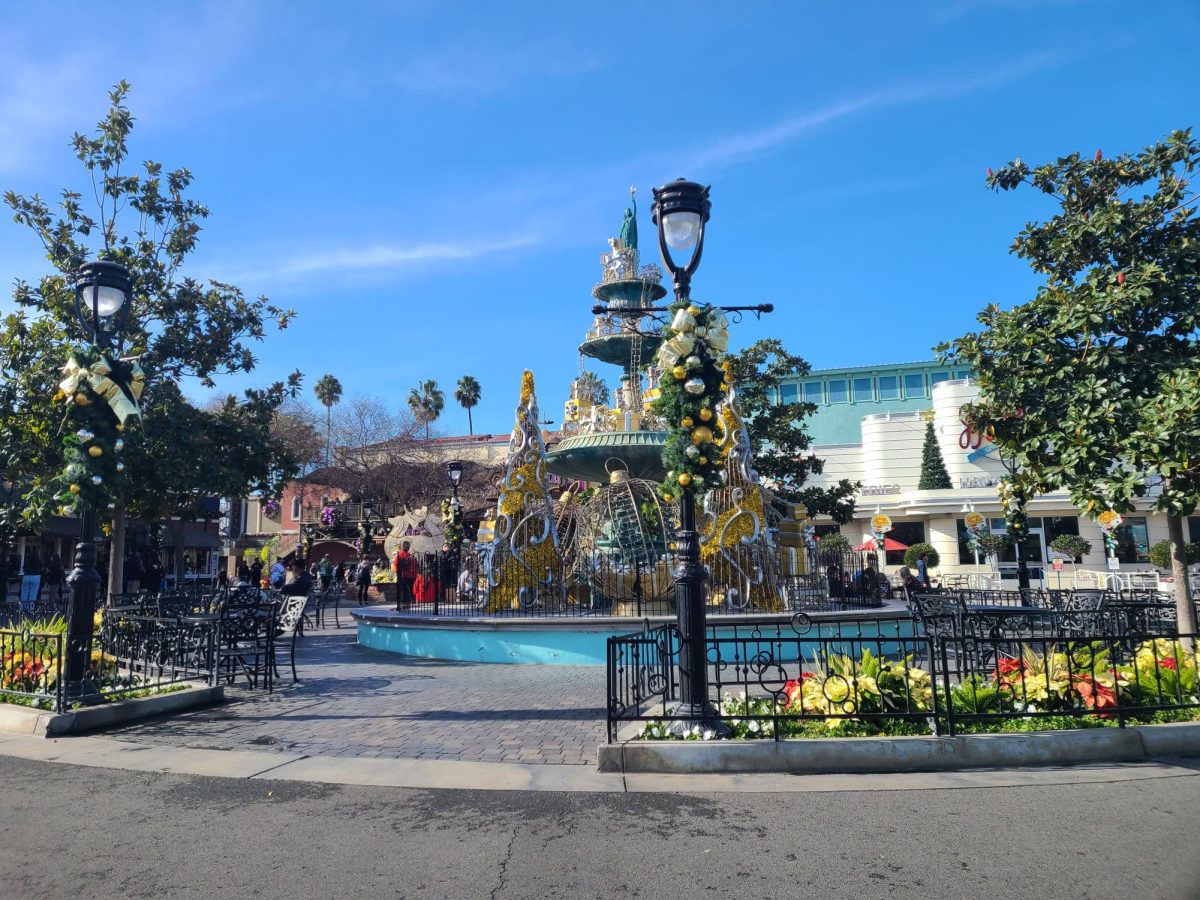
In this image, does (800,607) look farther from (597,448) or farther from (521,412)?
(521,412)

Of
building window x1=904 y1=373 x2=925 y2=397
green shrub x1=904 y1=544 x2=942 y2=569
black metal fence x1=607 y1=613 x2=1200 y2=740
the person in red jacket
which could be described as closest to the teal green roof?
building window x1=904 y1=373 x2=925 y2=397

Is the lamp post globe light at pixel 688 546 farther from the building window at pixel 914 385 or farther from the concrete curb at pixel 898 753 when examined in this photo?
the building window at pixel 914 385

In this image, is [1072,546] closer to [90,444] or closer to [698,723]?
[698,723]

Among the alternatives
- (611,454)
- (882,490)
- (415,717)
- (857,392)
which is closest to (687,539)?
(415,717)

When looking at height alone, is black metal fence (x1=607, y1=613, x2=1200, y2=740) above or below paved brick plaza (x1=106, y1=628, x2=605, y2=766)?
above

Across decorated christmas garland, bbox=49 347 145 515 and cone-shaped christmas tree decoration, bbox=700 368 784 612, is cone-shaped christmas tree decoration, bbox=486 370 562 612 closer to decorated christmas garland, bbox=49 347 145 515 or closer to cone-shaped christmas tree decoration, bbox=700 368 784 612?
cone-shaped christmas tree decoration, bbox=700 368 784 612

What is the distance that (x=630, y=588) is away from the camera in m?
15.1

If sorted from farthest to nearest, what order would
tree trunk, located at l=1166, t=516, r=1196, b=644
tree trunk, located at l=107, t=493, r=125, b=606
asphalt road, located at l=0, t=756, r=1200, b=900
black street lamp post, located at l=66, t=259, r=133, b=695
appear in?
1. tree trunk, located at l=107, t=493, r=125, b=606
2. tree trunk, located at l=1166, t=516, r=1196, b=644
3. black street lamp post, located at l=66, t=259, r=133, b=695
4. asphalt road, located at l=0, t=756, r=1200, b=900

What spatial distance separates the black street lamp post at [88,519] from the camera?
26.7 ft

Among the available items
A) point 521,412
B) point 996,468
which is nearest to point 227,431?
point 521,412

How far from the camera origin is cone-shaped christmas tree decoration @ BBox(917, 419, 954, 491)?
41.0 metres

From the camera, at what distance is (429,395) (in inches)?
2184

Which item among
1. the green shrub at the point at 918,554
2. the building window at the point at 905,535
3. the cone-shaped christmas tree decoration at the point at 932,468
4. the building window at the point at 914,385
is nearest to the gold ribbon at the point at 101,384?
the green shrub at the point at 918,554

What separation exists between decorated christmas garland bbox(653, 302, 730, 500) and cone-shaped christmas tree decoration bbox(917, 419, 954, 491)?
3736 cm
